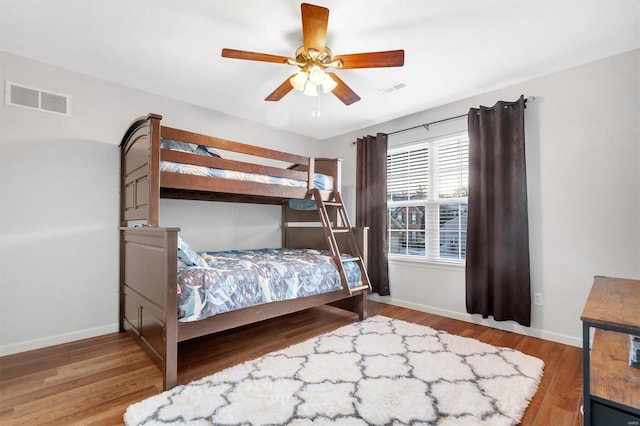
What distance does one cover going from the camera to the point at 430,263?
3344mm

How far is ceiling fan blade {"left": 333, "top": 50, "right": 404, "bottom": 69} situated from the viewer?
1847 millimetres

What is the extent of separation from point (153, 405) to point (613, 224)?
327 cm

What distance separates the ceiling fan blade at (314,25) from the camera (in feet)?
5.25

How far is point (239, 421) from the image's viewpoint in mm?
1449

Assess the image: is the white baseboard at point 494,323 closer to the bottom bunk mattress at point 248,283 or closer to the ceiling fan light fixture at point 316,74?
the bottom bunk mattress at point 248,283

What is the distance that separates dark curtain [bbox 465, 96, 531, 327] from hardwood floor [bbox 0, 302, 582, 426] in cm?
30

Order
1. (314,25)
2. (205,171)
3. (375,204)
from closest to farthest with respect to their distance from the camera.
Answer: (314,25), (205,171), (375,204)

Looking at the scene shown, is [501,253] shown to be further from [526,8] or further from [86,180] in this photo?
[86,180]

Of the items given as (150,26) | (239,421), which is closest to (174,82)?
(150,26)

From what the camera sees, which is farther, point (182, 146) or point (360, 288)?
point (360, 288)

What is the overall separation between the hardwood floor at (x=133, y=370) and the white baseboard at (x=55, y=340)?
0.07 metres

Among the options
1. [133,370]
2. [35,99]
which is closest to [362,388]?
[133,370]

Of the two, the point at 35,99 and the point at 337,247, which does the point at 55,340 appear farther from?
the point at 337,247

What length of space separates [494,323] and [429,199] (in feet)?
4.52
